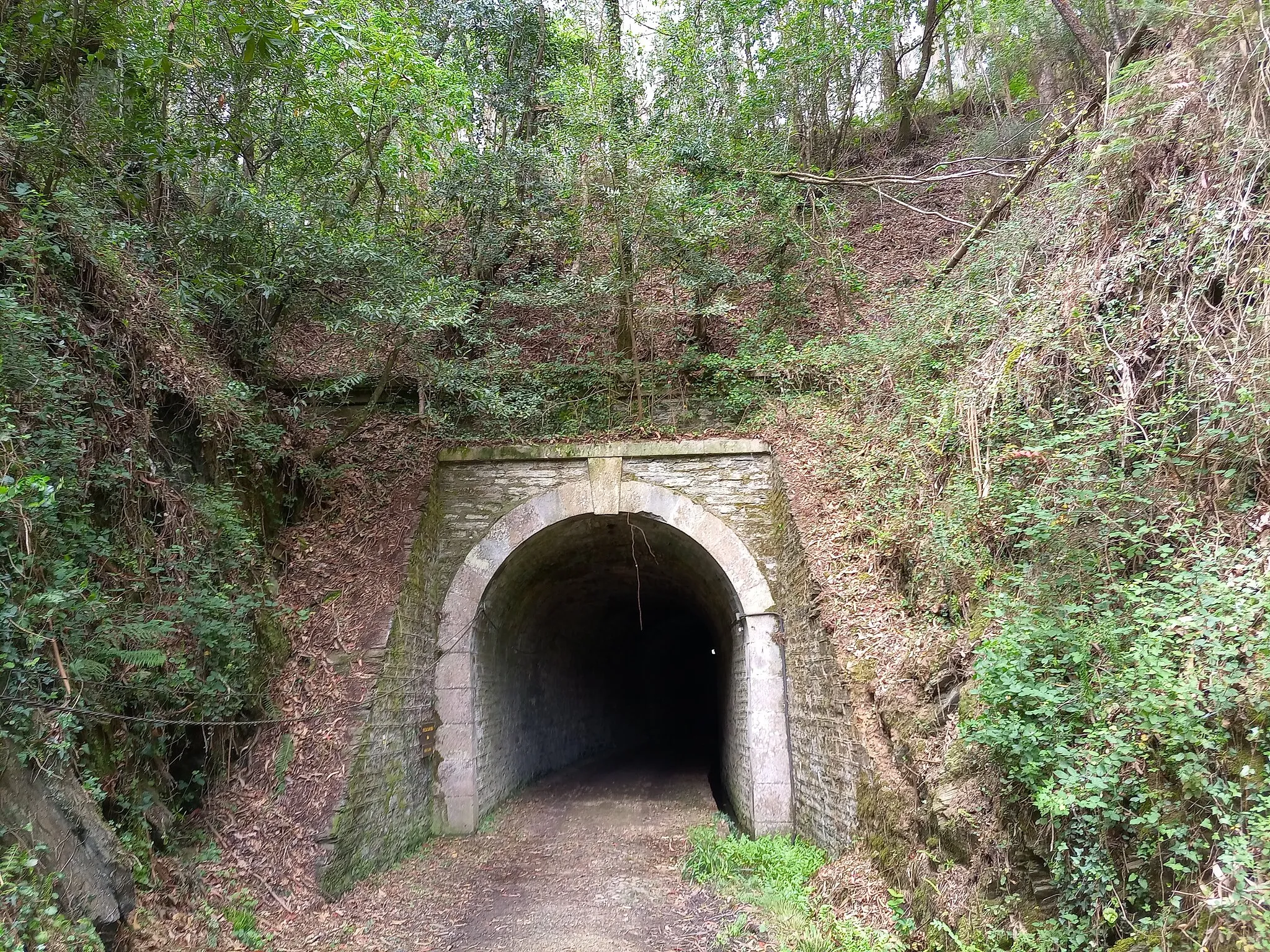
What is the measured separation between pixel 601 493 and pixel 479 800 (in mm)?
3864

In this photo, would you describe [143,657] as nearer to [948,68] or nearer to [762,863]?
[762,863]

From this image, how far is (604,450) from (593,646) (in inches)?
258

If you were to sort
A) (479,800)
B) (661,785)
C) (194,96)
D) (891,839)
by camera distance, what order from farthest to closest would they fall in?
(661,785), (479,800), (194,96), (891,839)

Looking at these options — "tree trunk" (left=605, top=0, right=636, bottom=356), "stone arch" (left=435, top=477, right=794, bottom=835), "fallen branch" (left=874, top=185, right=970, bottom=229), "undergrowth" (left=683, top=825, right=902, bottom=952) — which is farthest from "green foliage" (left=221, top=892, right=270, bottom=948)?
"fallen branch" (left=874, top=185, right=970, bottom=229)

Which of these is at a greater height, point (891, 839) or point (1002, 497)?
point (1002, 497)

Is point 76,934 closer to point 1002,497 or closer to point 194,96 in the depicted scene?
point 1002,497

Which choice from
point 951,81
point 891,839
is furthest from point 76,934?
point 951,81

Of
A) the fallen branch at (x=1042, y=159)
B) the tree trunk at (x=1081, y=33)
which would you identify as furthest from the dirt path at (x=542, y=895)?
the tree trunk at (x=1081, y=33)

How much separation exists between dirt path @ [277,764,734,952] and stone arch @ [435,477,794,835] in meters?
0.78

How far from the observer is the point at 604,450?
8.26 meters

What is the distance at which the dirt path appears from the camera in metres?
4.96

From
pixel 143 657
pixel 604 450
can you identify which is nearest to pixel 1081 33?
pixel 604 450

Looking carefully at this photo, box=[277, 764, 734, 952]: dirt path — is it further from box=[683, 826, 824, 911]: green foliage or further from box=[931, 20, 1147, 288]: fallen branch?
A: box=[931, 20, 1147, 288]: fallen branch

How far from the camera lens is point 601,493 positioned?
820 cm
